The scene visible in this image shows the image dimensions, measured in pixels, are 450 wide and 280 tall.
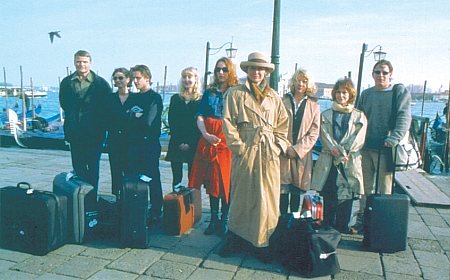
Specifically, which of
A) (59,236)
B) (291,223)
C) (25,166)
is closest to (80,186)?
(59,236)

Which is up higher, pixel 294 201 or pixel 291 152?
pixel 291 152

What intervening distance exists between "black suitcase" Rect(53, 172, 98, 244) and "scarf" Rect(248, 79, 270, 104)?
1.81 m

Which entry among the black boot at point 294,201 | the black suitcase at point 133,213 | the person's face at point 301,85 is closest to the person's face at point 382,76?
the person's face at point 301,85

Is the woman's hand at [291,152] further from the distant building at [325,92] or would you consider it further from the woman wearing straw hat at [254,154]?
the distant building at [325,92]

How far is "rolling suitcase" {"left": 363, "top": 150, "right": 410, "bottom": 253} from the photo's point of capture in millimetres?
3906

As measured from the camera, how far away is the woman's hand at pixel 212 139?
13.6ft

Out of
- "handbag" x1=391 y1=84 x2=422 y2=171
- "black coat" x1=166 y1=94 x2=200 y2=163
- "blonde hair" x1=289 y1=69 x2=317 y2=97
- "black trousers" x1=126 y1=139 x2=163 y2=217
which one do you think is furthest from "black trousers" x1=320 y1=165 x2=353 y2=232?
"black trousers" x1=126 y1=139 x2=163 y2=217

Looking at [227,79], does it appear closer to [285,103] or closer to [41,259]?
[285,103]

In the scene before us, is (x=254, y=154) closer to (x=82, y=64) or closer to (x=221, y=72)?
(x=221, y=72)

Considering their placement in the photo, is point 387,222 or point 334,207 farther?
point 334,207

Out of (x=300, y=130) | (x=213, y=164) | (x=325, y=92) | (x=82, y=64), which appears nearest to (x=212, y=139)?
(x=213, y=164)

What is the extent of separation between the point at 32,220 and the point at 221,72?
2.21 meters

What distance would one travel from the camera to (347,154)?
Result: 412 cm

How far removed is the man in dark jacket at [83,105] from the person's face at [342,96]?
2433 mm
